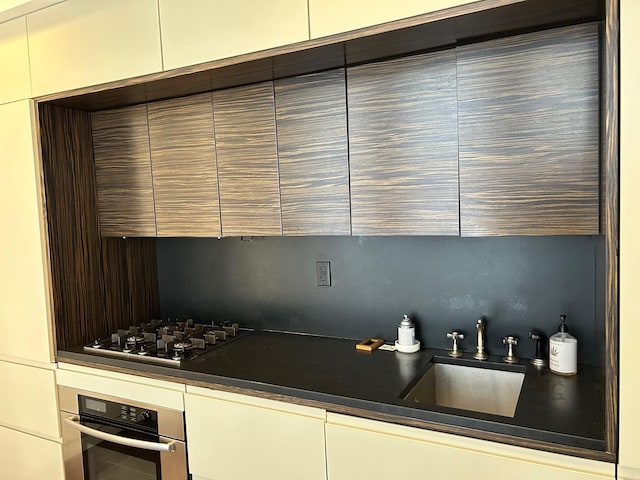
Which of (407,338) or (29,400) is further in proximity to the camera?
(29,400)

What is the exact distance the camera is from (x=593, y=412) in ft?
4.62

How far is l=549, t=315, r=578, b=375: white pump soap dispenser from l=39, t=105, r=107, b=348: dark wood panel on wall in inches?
80.2

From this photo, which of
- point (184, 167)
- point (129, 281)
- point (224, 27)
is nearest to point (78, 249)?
point (129, 281)

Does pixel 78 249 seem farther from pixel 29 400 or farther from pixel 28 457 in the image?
pixel 28 457

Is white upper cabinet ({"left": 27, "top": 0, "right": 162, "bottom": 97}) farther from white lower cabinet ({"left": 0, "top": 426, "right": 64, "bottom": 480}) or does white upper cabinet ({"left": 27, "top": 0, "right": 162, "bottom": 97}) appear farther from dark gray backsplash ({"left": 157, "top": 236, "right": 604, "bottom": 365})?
white lower cabinet ({"left": 0, "top": 426, "right": 64, "bottom": 480})

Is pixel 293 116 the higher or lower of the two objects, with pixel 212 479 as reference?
higher

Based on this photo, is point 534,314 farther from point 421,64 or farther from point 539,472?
point 421,64

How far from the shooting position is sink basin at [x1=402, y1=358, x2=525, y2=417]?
181 cm

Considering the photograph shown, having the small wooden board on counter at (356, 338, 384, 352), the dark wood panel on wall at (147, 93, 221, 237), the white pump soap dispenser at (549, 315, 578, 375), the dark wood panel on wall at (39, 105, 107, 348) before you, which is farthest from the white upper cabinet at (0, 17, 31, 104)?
the white pump soap dispenser at (549, 315, 578, 375)

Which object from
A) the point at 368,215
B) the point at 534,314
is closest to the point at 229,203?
the point at 368,215

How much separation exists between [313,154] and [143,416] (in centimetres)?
126

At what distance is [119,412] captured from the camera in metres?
2.10

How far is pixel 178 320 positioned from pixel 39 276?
75 centimetres

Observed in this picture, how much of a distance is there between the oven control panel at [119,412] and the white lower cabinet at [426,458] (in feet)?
2.69
